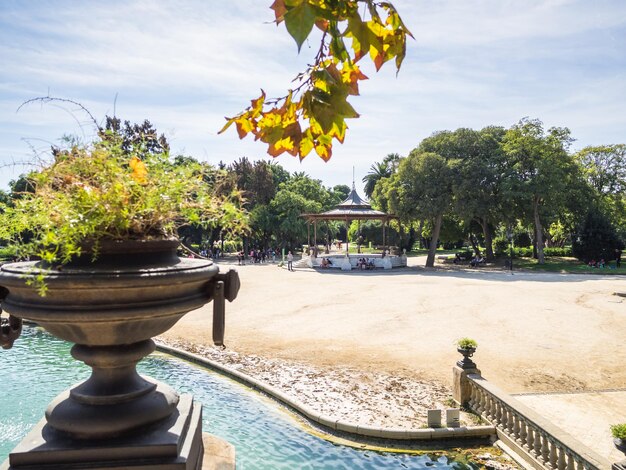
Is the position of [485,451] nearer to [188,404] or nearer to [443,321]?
[188,404]

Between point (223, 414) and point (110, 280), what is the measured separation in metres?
6.82

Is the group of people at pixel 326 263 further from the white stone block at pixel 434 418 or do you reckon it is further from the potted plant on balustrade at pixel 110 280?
the potted plant on balustrade at pixel 110 280

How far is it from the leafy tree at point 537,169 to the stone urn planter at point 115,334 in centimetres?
3362

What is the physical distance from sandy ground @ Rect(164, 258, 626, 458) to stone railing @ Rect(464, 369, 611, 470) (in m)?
0.98

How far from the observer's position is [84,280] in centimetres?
225

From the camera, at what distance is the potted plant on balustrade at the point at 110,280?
7.64 ft

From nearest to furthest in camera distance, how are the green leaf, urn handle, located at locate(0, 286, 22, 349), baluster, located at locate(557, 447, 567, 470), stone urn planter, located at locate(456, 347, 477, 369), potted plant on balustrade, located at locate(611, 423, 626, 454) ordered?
the green leaf → urn handle, located at locate(0, 286, 22, 349) → potted plant on balustrade, located at locate(611, 423, 626, 454) → baluster, located at locate(557, 447, 567, 470) → stone urn planter, located at locate(456, 347, 477, 369)

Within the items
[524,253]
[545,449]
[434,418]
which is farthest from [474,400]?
[524,253]

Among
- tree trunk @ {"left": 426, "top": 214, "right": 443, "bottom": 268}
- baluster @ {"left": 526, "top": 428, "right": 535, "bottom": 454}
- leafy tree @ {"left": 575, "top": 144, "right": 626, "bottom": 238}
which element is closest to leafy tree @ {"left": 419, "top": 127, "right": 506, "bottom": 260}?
tree trunk @ {"left": 426, "top": 214, "right": 443, "bottom": 268}

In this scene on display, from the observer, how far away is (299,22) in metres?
1.54

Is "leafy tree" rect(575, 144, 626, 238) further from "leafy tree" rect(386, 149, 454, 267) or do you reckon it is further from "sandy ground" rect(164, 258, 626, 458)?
"sandy ground" rect(164, 258, 626, 458)

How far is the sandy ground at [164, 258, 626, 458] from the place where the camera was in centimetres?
1001

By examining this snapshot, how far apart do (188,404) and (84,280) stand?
1442mm

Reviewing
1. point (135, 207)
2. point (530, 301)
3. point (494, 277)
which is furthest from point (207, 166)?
point (494, 277)
